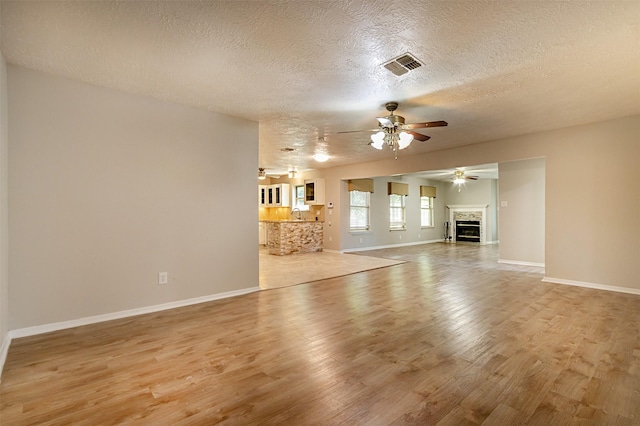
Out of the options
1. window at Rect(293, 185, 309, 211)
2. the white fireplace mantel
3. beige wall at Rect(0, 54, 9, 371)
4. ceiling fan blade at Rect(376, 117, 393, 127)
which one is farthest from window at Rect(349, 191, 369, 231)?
beige wall at Rect(0, 54, 9, 371)

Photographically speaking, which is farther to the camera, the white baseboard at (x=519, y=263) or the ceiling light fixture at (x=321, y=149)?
the white baseboard at (x=519, y=263)

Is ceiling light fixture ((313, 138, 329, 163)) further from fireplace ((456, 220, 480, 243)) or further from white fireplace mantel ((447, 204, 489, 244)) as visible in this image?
fireplace ((456, 220, 480, 243))

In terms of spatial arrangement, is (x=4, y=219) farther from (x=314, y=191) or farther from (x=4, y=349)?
(x=314, y=191)

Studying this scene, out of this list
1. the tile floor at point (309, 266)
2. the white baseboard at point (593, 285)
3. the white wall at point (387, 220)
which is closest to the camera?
the white baseboard at point (593, 285)

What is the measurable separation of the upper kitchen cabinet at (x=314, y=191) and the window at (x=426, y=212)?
4394mm

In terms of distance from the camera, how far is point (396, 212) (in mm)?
10484

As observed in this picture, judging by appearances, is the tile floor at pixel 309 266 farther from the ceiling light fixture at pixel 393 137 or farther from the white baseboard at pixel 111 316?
the ceiling light fixture at pixel 393 137

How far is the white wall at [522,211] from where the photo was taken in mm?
6492

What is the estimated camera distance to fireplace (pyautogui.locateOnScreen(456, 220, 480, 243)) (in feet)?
36.0

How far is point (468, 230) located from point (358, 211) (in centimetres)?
479

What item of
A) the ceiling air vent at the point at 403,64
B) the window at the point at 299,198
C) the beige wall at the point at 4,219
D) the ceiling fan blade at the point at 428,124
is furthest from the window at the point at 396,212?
the beige wall at the point at 4,219

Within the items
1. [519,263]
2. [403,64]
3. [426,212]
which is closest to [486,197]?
[426,212]

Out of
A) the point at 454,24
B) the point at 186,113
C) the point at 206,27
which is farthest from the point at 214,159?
the point at 454,24

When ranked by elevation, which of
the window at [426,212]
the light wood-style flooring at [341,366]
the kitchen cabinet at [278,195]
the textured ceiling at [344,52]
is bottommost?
the light wood-style flooring at [341,366]
